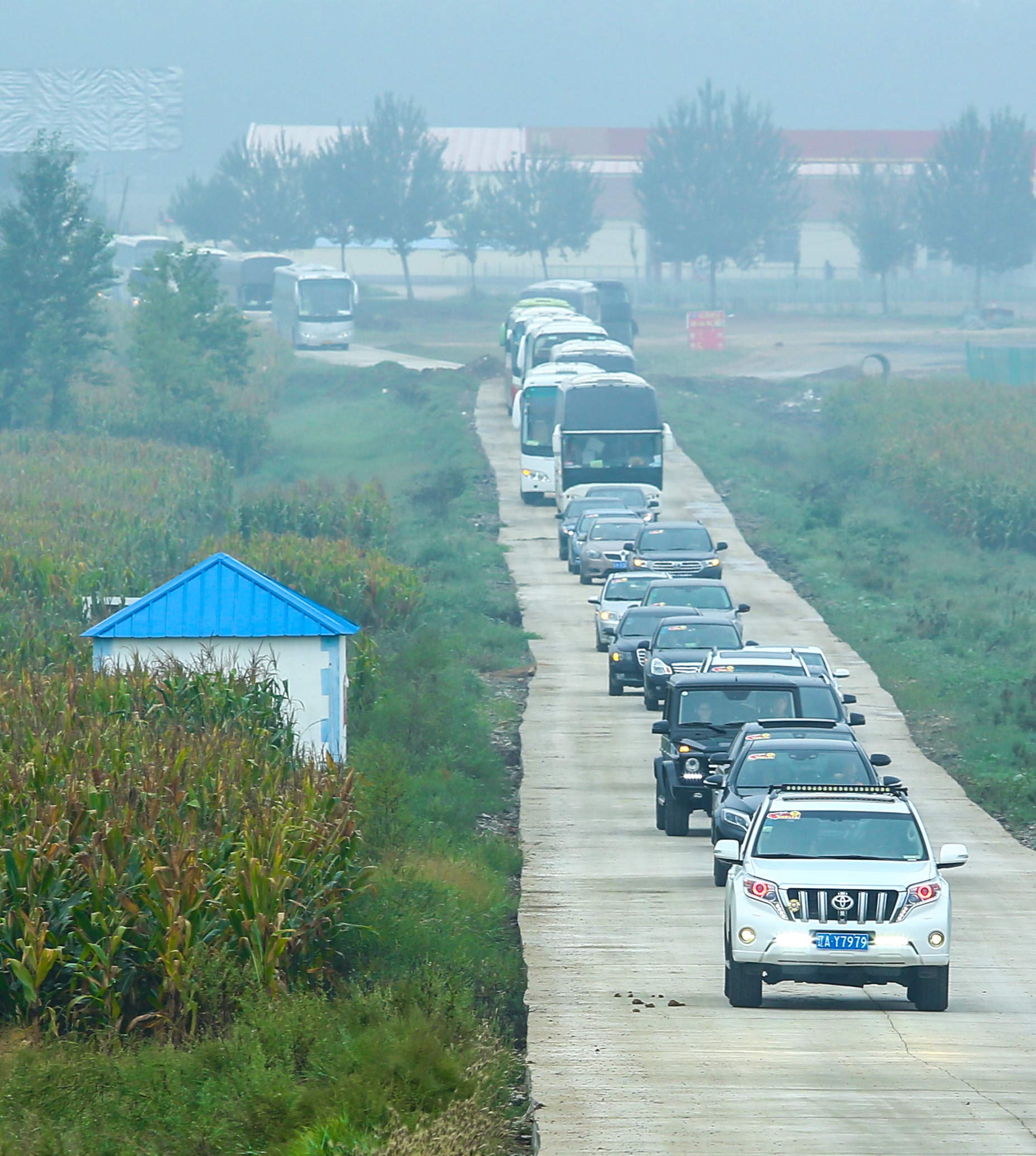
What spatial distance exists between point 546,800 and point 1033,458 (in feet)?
144

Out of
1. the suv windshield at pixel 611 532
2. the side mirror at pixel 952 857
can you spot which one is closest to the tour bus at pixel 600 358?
the suv windshield at pixel 611 532

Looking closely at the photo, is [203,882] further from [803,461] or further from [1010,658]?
[803,461]

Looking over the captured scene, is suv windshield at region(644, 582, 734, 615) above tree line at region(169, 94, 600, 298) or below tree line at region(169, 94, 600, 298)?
below

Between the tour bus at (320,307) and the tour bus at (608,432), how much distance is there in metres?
47.4

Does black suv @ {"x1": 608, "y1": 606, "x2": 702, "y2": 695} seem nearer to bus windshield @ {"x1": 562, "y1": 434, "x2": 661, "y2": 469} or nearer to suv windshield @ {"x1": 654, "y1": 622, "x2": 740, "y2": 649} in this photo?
suv windshield @ {"x1": 654, "y1": 622, "x2": 740, "y2": 649}

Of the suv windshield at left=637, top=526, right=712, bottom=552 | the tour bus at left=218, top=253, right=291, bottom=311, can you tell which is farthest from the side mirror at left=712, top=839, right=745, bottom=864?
the tour bus at left=218, top=253, right=291, bottom=311

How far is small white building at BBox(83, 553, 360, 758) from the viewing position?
24.2 metres

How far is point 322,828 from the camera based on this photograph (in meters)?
17.0

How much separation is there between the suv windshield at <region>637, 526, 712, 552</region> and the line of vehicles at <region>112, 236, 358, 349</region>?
166ft

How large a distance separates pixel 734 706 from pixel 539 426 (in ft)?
112

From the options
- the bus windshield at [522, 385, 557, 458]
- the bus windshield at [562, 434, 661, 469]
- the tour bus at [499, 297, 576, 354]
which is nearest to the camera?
the bus windshield at [562, 434, 661, 469]

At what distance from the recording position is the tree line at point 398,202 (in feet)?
421

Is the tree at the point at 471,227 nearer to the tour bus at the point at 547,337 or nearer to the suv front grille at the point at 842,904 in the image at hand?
the tour bus at the point at 547,337

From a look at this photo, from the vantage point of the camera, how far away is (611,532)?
1820 inches
